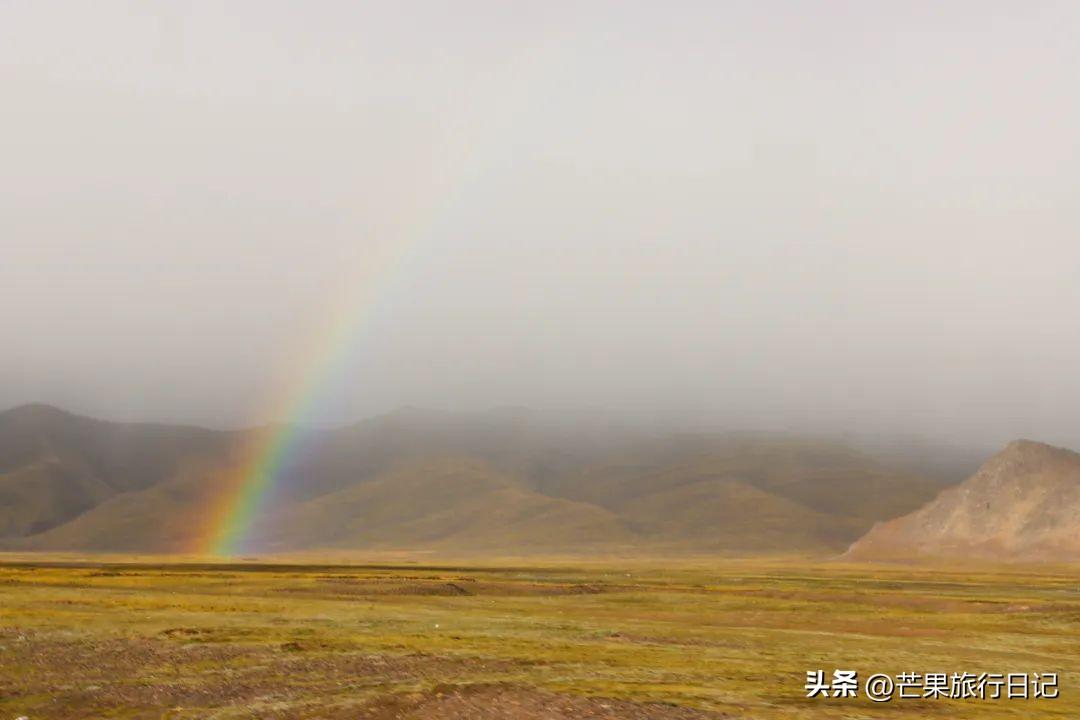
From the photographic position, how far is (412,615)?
66.9 metres

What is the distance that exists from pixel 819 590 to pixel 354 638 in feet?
211

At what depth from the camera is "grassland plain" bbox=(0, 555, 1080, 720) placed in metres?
32.3

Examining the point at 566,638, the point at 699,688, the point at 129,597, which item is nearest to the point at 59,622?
the point at 129,597

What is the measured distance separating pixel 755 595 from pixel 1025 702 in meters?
60.6

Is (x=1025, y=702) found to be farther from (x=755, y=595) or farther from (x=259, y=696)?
(x=755, y=595)

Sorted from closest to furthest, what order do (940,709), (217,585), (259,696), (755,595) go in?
(940,709)
(259,696)
(755,595)
(217,585)

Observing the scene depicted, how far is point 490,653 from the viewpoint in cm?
4647

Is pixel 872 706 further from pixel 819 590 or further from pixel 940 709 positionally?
pixel 819 590

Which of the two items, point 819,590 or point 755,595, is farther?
point 819,590

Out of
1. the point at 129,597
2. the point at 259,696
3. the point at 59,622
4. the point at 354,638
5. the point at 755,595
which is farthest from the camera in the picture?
the point at 755,595

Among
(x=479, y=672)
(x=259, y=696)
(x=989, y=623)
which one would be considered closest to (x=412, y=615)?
(x=479, y=672)

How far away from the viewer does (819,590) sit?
340 ft

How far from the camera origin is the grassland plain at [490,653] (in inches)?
1273

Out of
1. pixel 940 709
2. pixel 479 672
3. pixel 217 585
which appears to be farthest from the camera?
pixel 217 585
